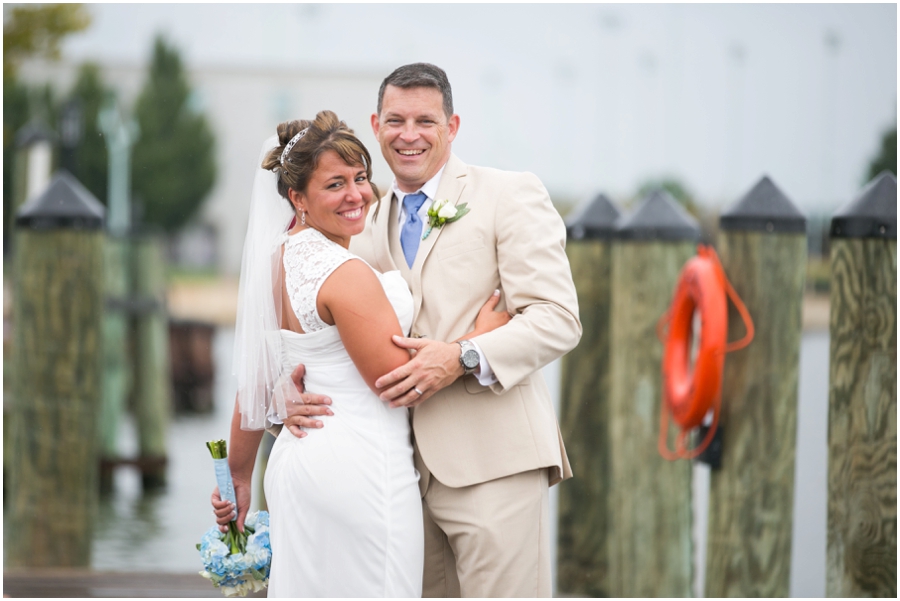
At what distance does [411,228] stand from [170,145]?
91.9 ft

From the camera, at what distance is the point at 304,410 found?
2496mm

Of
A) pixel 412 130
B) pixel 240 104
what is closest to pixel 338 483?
pixel 412 130

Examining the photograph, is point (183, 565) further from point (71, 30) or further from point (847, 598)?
point (71, 30)

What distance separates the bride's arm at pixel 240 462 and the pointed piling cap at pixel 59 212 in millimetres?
2172

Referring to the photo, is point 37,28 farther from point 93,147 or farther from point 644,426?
point 93,147

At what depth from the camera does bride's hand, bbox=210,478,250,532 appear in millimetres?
2645

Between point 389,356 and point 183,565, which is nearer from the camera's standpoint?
point 389,356

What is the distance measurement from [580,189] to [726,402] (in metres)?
29.9

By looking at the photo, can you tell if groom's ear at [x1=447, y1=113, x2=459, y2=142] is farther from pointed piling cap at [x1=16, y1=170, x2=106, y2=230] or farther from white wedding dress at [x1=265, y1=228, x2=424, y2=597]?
pointed piling cap at [x1=16, y1=170, x2=106, y2=230]

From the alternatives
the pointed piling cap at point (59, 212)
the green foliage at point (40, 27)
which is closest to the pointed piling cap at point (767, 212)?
the pointed piling cap at point (59, 212)

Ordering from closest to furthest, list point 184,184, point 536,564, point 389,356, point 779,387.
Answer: point 389,356 → point 536,564 → point 779,387 → point 184,184

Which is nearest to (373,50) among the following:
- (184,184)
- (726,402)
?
(184,184)

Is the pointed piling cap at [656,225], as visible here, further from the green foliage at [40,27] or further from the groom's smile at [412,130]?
the green foliage at [40,27]

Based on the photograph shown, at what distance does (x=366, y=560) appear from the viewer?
2414 mm
